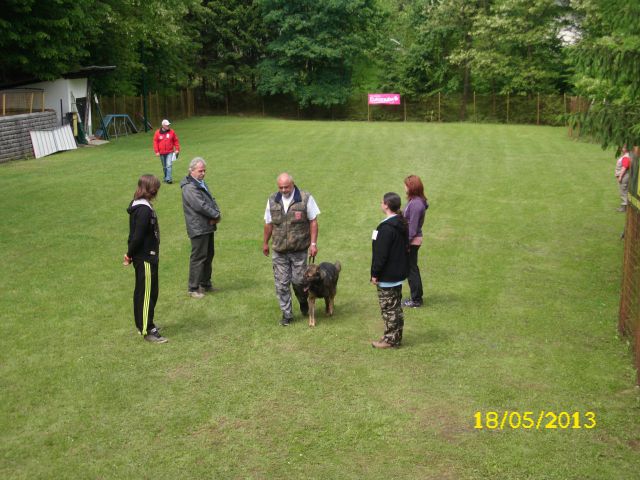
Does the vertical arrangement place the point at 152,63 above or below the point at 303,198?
above

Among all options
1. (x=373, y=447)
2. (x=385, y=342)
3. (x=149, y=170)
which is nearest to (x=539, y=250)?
(x=385, y=342)

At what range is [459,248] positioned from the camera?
13414 millimetres

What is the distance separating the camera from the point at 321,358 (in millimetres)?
8078

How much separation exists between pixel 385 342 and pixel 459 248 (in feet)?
18.1

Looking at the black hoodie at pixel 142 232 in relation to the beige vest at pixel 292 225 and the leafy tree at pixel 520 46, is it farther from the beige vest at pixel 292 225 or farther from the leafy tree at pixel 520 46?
the leafy tree at pixel 520 46

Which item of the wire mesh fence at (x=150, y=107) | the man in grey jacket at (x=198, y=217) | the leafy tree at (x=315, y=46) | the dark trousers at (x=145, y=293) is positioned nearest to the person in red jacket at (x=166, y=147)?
the man in grey jacket at (x=198, y=217)

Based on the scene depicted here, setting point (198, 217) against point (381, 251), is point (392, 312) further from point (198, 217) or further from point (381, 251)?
point (198, 217)

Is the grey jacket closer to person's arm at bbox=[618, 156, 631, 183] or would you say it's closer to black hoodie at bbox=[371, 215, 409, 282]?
black hoodie at bbox=[371, 215, 409, 282]

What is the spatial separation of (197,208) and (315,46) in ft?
151

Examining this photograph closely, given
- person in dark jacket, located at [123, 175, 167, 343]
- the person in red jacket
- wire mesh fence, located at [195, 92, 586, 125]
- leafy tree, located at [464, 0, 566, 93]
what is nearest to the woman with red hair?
person in dark jacket, located at [123, 175, 167, 343]

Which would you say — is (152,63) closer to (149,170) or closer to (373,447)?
(149,170)

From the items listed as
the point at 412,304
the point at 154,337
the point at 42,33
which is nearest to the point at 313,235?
the point at 412,304

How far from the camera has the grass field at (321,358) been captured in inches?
236
